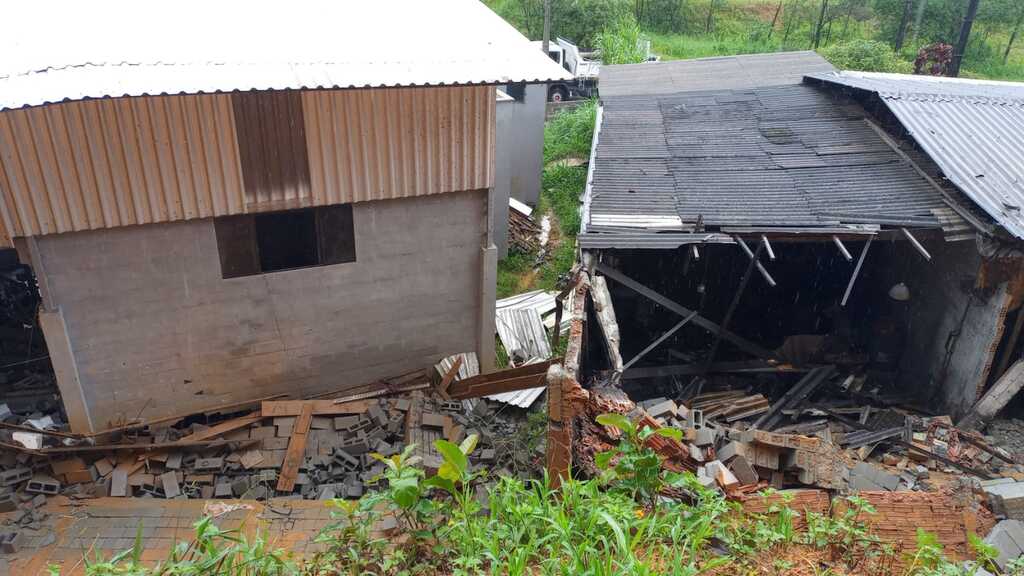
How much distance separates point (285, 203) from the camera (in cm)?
819

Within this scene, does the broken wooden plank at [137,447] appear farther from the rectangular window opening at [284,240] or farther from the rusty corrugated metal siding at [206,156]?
the rusty corrugated metal siding at [206,156]

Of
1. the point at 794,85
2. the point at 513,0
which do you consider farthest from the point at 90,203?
the point at 513,0

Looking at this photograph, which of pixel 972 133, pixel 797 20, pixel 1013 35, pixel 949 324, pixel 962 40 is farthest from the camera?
pixel 797 20

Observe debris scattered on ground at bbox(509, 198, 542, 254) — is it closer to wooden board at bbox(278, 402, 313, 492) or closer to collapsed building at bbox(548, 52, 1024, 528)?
collapsed building at bbox(548, 52, 1024, 528)

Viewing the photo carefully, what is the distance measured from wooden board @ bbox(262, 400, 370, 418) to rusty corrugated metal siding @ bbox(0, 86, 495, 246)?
8.70 feet

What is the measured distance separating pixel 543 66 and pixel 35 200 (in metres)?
5.73

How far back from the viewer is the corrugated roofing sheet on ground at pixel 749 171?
8570 mm

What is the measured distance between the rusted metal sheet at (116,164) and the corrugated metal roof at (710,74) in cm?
923

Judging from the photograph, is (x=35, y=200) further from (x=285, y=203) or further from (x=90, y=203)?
(x=285, y=203)

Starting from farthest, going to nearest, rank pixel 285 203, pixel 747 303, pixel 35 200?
pixel 747 303, pixel 285 203, pixel 35 200

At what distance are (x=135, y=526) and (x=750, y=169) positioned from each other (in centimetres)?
960

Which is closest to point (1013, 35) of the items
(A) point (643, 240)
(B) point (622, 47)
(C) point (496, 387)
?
(B) point (622, 47)

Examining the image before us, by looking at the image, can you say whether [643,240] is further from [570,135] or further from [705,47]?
[705,47]

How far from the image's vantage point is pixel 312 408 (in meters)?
8.85
